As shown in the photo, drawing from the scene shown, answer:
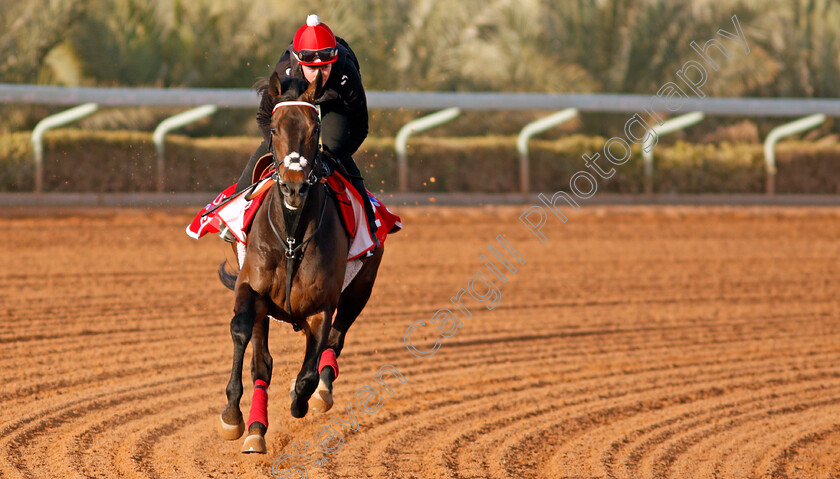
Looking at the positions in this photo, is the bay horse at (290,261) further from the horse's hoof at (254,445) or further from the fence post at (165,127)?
the fence post at (165,127)

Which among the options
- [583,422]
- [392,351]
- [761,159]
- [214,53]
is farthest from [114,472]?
[761,159]

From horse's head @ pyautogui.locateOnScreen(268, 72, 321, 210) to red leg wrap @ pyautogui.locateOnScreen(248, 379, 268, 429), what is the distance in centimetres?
116

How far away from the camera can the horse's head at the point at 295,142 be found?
4641mm

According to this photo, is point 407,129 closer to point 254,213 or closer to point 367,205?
point 367,205

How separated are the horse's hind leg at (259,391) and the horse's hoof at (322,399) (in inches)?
13.1

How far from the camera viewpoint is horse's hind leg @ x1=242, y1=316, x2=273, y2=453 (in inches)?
197

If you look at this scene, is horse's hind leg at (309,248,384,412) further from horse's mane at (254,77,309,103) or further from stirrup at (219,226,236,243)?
horse's mane at (254,77,309,103)

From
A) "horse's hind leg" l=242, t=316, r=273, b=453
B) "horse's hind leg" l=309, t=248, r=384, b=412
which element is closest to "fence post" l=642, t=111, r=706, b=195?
"horse's hind leg" l=309, t=248, r=384, b=412

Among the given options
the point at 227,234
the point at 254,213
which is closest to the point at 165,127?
the point at 227,234

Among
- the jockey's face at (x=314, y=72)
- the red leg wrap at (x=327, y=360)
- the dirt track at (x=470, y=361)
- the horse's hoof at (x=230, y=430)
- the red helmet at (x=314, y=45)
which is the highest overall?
the red helmet at (x=314, y=45)

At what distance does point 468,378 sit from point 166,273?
5445mm

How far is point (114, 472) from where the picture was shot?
4.97 metres

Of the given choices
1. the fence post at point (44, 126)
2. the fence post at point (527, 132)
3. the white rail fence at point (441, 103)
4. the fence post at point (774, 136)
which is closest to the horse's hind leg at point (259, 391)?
the white rail fence at point (441, 103)

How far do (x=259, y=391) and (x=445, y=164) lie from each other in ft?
45.4
